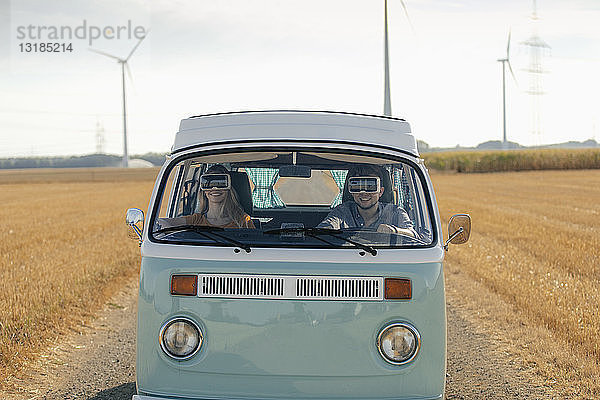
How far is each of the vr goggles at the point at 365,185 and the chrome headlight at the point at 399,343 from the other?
1.07 meters

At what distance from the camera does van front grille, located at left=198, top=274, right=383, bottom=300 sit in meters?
3.60

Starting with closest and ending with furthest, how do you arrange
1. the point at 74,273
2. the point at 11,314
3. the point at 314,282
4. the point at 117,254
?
the point at 314,282 → the point at 11,314 → the point at 74,273 → the point at 117,254

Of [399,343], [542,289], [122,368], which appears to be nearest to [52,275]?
[122,368]

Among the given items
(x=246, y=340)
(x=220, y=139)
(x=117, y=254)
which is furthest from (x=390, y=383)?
(x=117, y=254)

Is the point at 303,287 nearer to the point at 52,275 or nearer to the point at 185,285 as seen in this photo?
the point at 185,285

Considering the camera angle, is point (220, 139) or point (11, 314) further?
point (11, 314)

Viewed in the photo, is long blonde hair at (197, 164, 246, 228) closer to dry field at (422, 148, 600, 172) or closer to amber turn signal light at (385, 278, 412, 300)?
amber turn signal light at (385, 278, 412, 300)

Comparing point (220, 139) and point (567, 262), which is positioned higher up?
point (220, 139)

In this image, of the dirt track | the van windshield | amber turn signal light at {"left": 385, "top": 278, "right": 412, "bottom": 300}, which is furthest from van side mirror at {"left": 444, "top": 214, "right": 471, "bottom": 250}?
the dirt track

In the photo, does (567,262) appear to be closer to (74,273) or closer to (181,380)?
(74,273)

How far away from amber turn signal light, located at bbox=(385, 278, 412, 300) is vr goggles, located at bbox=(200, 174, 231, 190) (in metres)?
1.33

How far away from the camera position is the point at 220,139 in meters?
4.07

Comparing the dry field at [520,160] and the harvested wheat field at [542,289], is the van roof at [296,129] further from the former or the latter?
the dry field at [520,160]

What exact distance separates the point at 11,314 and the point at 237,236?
4.29m
